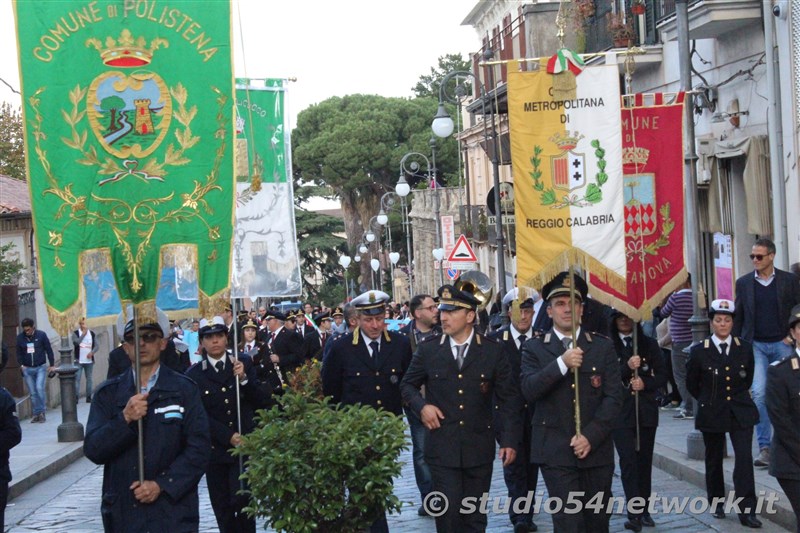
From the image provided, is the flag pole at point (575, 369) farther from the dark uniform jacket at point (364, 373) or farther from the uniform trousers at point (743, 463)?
the dark uniform jacket at point (364, 373)

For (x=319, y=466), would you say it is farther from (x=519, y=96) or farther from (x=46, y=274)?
(x=519, y=96)

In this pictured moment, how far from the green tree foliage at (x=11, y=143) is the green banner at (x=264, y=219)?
125ft

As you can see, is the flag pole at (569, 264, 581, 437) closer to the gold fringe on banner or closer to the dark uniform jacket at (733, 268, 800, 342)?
the gold fringe on banner

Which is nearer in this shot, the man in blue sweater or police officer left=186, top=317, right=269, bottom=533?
police officer left=186, top=317, right=269, bottom=533

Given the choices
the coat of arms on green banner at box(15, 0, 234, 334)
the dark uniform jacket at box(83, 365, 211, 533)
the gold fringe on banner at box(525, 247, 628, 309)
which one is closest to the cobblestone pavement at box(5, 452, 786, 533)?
the gold fringe on banner at box(525, 247, 628, 309)

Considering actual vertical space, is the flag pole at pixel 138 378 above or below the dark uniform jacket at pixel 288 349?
above

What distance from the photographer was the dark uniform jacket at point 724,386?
10484mm

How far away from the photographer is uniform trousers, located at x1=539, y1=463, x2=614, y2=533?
8219mm

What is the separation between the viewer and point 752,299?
41.2 feet

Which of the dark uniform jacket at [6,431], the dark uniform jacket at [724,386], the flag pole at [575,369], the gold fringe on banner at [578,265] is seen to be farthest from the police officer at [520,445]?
the dark uniform jacket at [6,431]

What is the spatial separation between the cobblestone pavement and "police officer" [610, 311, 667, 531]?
11.9 inches

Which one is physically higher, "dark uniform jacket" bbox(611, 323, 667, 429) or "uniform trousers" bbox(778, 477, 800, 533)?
"dark uniform jacket" bbox(611, 323, 667, 429)

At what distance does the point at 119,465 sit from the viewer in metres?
7.35

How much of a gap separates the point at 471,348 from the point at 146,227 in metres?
2.54
